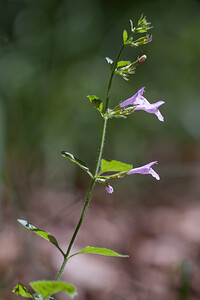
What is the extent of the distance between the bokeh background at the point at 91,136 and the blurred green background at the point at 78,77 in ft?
0.03

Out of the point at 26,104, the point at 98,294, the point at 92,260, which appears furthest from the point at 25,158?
the point at 98,294

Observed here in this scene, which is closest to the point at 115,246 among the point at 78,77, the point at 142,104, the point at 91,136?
the point at 91,136

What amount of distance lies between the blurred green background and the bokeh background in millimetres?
10

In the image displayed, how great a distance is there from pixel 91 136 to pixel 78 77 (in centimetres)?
56

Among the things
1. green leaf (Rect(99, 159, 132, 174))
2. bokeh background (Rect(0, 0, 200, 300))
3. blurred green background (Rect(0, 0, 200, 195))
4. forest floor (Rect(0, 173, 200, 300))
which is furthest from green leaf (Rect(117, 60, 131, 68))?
blurred green background (Rect(0, 0, 200, 195))

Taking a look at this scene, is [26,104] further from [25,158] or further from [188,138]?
[188,138]

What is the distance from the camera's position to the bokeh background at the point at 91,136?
2.39 metres

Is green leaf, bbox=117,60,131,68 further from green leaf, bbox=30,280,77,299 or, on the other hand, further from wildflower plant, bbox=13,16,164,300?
green leaf, bbox=30,280,77,299

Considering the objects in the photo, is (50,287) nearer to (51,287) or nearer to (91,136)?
(51,287)

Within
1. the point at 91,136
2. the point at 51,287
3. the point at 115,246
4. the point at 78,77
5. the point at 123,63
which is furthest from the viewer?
the point at 91,136

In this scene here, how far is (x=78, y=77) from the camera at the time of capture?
11.7 feet

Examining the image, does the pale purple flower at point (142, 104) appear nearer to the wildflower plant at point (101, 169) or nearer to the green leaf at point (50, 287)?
the wildflower plant at point (101, 169)

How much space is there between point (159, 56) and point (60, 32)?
4.39 ft

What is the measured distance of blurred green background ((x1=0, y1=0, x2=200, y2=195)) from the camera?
3354 millimetres
